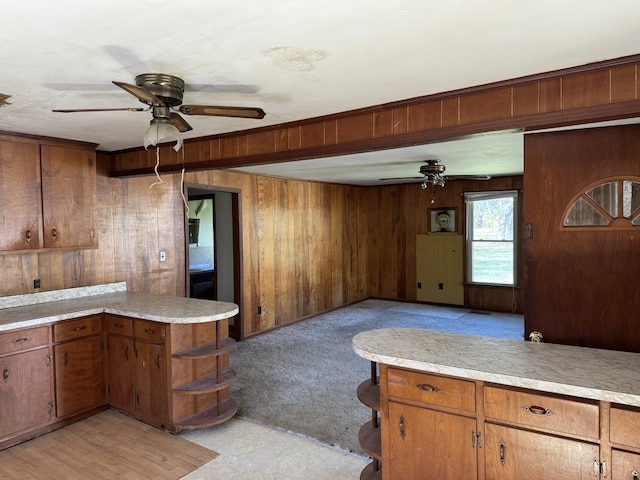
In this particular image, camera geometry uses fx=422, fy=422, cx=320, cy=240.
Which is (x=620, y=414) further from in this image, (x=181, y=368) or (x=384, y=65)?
(x=181, y=368)

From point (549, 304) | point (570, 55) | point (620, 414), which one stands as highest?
point (570, 55)

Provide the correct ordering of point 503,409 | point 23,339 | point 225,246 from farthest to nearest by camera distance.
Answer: point 225,246
point 23,339
point 503,409

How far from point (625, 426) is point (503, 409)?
44 centimetres

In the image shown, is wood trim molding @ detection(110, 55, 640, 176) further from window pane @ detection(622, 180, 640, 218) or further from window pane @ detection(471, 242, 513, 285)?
window pane @ detection(471, 242, 513, 285)

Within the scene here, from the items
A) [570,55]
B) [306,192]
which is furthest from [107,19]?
[306,192]

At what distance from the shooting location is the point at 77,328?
327 cm

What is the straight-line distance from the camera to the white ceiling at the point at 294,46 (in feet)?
4.64

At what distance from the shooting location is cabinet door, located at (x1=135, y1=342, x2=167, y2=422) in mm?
3061

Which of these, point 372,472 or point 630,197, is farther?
point 372,472

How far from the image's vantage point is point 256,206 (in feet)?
19.1

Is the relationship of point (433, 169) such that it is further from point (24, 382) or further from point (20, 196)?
point (24, 382)

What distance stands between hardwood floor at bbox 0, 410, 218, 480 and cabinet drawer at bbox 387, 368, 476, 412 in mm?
1465

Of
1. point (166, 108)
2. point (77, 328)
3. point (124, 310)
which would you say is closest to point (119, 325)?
point (124, 310)

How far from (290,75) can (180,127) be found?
0.71 metres
